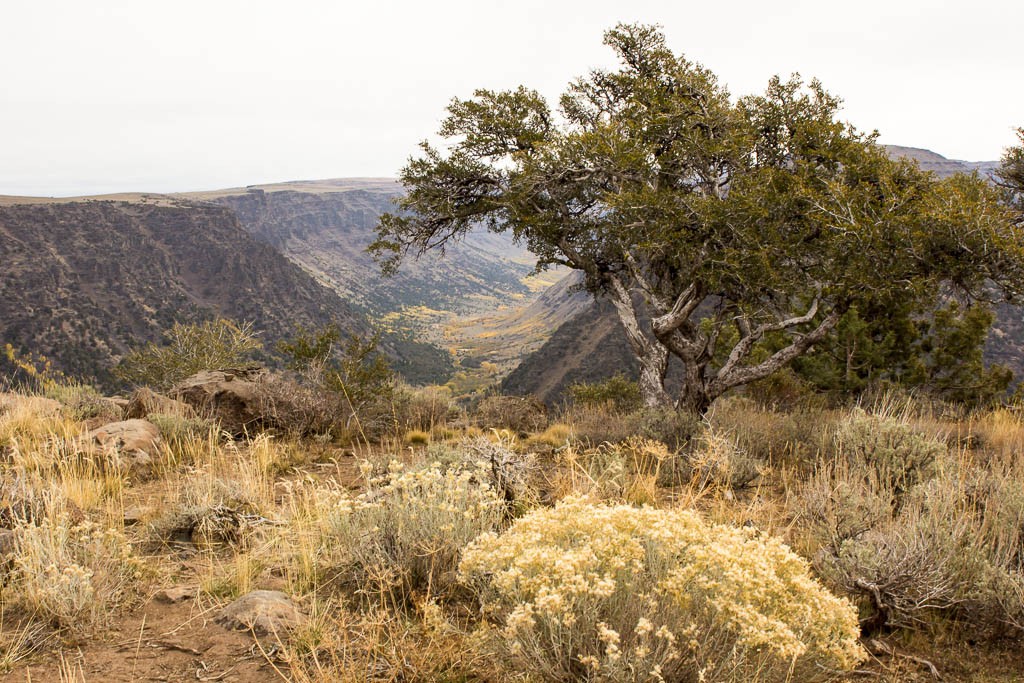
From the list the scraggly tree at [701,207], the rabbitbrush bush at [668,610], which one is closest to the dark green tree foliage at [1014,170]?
the scraggly tree at [701,207]

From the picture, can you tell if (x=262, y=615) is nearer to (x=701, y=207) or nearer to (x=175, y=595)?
(x=175, y=595)

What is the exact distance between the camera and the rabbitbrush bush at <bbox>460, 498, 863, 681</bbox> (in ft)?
7.00

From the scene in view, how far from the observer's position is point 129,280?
8238 cm

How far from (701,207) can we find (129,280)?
300 feet

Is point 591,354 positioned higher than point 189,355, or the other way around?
point 189,355

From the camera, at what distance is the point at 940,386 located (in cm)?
1457

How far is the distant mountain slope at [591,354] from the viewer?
38750 millimetres

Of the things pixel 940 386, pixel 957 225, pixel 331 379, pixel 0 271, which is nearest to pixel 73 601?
pixel 331 379

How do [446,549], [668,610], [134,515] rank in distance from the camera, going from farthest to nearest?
[134,515], [446,549], [668,610]

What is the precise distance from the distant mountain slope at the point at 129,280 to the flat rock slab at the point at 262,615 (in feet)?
147

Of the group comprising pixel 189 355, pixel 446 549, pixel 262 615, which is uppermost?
pixel 446 549

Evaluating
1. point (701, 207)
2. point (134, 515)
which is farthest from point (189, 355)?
point (701, 207)

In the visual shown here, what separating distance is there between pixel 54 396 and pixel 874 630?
1216 cm

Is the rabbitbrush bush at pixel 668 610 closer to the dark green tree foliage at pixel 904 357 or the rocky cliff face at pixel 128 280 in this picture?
the dark green tree foliage at pixel 904 357
